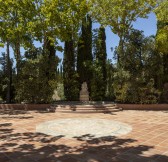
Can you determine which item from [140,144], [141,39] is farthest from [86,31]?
[140,144]

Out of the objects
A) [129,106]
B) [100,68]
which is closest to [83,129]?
[129,106]

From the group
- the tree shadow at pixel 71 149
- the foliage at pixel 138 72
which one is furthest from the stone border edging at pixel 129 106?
the tree shadow at pixel 71 149

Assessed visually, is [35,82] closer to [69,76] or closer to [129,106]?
[69,76]

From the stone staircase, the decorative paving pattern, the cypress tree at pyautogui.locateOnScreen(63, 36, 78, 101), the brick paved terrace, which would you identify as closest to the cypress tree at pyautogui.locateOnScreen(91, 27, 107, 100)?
the cypress tree at pyautogui.locateOnScreen(63, 36, 78, 101)

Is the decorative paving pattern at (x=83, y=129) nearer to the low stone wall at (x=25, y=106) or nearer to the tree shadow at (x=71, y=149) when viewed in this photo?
the tree shadow at (x=71, y=149)

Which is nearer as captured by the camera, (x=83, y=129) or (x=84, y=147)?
(x=84, y=147)

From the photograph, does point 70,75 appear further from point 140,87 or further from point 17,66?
point 140,87

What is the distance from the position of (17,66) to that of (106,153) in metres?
13.2

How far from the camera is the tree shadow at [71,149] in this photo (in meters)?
6.30

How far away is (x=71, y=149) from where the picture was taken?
7148 millimetres

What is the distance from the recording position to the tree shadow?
630cm

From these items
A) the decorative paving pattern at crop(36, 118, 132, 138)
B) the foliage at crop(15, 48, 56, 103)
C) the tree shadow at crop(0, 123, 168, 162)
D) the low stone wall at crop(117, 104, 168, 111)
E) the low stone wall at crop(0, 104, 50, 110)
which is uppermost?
the foliage at crop(15, 48, 56, 103)

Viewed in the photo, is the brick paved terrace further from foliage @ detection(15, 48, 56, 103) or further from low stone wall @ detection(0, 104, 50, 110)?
foliage @ detection(15, 48, 56, 103)

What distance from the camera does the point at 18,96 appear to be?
17891 mm
